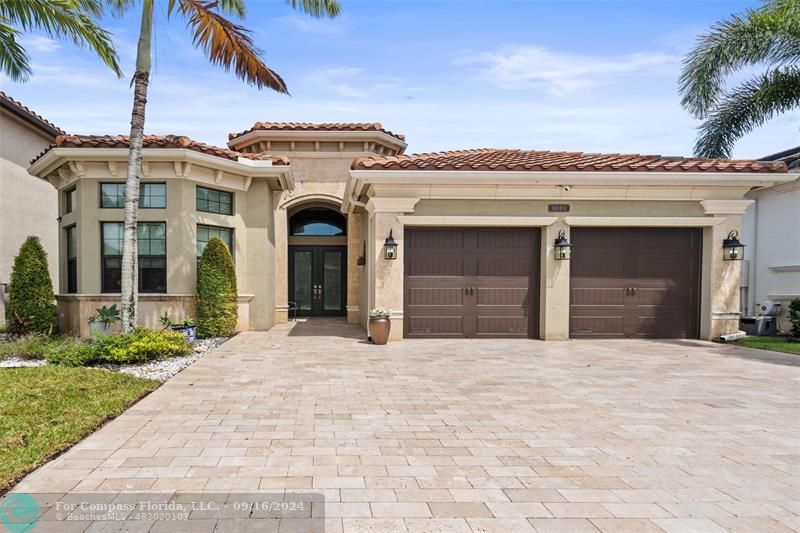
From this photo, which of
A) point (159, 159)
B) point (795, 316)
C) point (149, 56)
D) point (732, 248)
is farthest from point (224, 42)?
point (795, 316)

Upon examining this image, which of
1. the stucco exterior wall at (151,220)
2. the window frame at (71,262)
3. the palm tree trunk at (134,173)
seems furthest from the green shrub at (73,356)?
the window frame at (71,262)

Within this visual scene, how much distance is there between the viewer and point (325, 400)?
5.47 metres

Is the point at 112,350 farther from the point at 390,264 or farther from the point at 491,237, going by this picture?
the point at 491,237

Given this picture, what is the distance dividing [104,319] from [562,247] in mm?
10637

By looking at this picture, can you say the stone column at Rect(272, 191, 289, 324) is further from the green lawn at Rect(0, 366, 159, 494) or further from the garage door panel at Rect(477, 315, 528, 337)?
the green lawn at Rect(0, 366, 159, 494)

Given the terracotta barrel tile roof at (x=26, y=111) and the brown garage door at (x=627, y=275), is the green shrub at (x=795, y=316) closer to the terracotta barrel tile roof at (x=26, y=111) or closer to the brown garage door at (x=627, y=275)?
the brown garage door at (x=627, y=275)

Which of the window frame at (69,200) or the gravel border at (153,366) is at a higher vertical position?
the window frame at (69,200)

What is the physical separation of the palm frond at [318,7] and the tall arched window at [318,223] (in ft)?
27.4

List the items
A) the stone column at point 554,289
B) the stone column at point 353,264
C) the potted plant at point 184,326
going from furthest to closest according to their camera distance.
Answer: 1. the stone column at point 353,264
2. the stone column at point 554,289
3. the potted plant at point 184,326

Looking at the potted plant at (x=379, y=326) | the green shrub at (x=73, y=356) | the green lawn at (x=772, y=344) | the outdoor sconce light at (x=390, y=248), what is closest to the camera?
the green shrub at (x=73, y=356)

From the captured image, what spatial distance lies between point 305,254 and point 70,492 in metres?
13.5

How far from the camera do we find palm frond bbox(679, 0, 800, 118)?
34.0ft

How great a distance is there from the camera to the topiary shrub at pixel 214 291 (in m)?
10.6

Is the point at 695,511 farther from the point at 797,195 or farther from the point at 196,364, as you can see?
the point at 797,195
